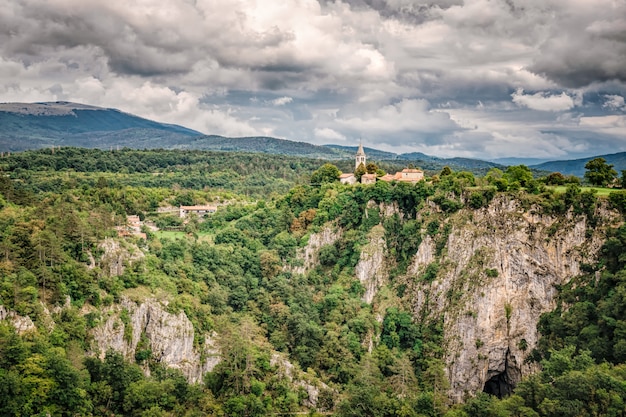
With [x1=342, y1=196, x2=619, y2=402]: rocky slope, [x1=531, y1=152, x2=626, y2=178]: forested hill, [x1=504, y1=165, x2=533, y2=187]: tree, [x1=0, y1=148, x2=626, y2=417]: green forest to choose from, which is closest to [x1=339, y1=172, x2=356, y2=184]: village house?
[x1=0, y1=148, x2=626, y2=417]: green forest

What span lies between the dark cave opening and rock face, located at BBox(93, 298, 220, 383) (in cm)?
3024

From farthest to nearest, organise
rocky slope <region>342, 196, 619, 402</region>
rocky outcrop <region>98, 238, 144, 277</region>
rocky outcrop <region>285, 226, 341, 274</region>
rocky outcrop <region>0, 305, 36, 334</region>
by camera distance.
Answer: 1. rocky outcrop <region>285, 226, 341, 274</region>
2. rocky slope <region>342, 196, 619, 402</region>
3. rocky outcrop <region>98, 238, 144, 277</region>
4. rocky outcrop <region>0, 305, 36, 334</region>

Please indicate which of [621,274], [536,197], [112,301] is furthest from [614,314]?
[112,301]

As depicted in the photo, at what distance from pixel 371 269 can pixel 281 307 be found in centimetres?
1171

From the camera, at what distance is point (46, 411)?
3322cm

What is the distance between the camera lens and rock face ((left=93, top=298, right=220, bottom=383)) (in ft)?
139

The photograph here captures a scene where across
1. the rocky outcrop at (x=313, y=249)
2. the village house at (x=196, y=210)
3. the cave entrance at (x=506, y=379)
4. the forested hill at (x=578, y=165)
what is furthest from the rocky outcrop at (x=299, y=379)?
the forested hill at (x=578, y=165)

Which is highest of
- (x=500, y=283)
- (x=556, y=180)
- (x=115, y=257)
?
(x=556, y=180)

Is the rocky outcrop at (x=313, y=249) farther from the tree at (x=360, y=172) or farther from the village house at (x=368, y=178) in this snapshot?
the tree at (x=360, y=172)

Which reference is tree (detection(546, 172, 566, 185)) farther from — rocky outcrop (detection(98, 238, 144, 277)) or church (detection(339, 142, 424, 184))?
rocky outcrop (detection(98, 238, 144, 277))

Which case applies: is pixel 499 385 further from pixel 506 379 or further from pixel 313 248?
pixel 313 248

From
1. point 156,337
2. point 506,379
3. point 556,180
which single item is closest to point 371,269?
point 506,379

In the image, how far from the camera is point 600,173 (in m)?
58.7

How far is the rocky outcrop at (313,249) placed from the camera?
207 feet
